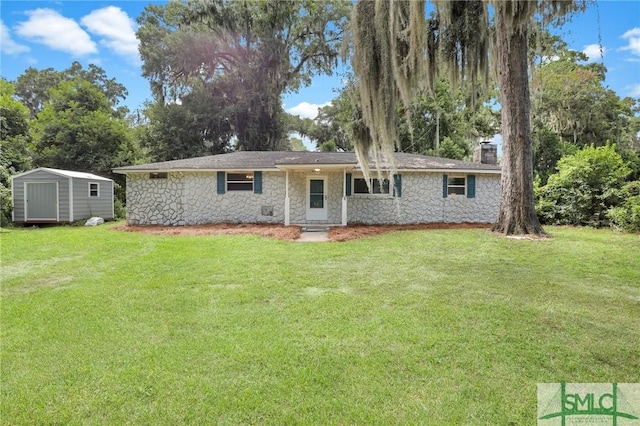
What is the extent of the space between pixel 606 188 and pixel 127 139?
74.4 ft

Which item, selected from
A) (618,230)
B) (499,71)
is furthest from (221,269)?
(618,230)

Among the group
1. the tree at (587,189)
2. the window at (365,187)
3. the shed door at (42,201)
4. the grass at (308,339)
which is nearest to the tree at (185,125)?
the shed door at (42,201)

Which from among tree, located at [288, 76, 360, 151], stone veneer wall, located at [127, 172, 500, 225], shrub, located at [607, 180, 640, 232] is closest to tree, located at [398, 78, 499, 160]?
tree, located at [288, 76, 360, 151]

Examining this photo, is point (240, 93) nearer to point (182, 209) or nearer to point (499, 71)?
point (182, 209)

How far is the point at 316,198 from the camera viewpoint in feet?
38.8

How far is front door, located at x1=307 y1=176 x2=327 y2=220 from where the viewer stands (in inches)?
464

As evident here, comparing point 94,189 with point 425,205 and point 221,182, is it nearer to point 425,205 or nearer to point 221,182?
point 221,182

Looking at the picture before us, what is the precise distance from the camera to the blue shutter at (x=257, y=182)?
460 inches

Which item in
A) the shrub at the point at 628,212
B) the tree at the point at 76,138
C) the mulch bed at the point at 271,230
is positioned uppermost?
the tree at the point at 76,138

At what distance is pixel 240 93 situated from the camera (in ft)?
67.5

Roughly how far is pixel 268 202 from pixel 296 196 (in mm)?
1022

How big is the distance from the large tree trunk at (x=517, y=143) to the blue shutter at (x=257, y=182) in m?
7.59

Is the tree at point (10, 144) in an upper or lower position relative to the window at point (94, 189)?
upper

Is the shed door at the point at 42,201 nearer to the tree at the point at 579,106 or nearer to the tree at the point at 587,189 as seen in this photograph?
the tree at the point at 587,189
